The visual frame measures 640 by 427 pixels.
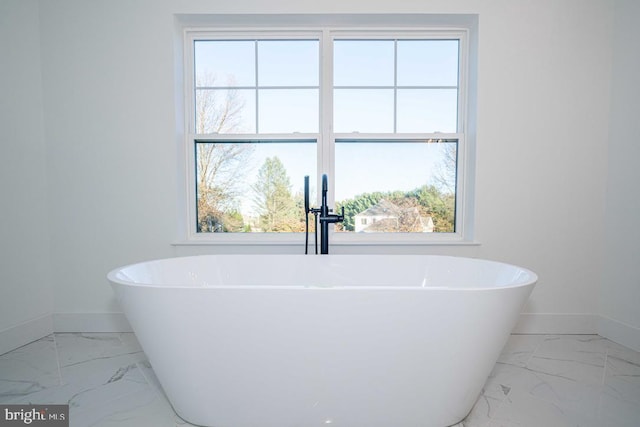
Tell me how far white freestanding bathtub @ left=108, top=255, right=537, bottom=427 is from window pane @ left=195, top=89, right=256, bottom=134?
1.47 metres

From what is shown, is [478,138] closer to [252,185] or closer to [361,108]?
[361,108]

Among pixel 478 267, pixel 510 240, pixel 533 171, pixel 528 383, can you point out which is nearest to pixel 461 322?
pixel 478 267

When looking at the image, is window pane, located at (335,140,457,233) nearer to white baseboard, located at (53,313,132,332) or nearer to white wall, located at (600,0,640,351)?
white wall, located at (600,0,640,351)

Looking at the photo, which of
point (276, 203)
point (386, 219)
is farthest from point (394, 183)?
point (276, 203)

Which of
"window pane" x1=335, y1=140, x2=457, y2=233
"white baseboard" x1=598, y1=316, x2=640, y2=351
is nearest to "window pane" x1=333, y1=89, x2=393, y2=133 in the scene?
"window pane" x1=335, y1=140, x2=457, y2=233

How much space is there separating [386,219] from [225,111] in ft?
4.74

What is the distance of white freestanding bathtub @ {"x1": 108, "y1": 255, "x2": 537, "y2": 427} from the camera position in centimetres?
108

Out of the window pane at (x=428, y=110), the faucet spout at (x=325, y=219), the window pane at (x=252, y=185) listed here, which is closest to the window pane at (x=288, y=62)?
the window pane at (x=252, y=185)

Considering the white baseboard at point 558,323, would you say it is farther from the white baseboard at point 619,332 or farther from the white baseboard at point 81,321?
the white baseboard at point 81,321

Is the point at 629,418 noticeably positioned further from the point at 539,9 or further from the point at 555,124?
the point at 539,9

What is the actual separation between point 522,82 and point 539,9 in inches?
19.1

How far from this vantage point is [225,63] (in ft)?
7.68

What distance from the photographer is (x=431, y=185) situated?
232cm

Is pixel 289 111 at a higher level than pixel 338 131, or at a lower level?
higher
